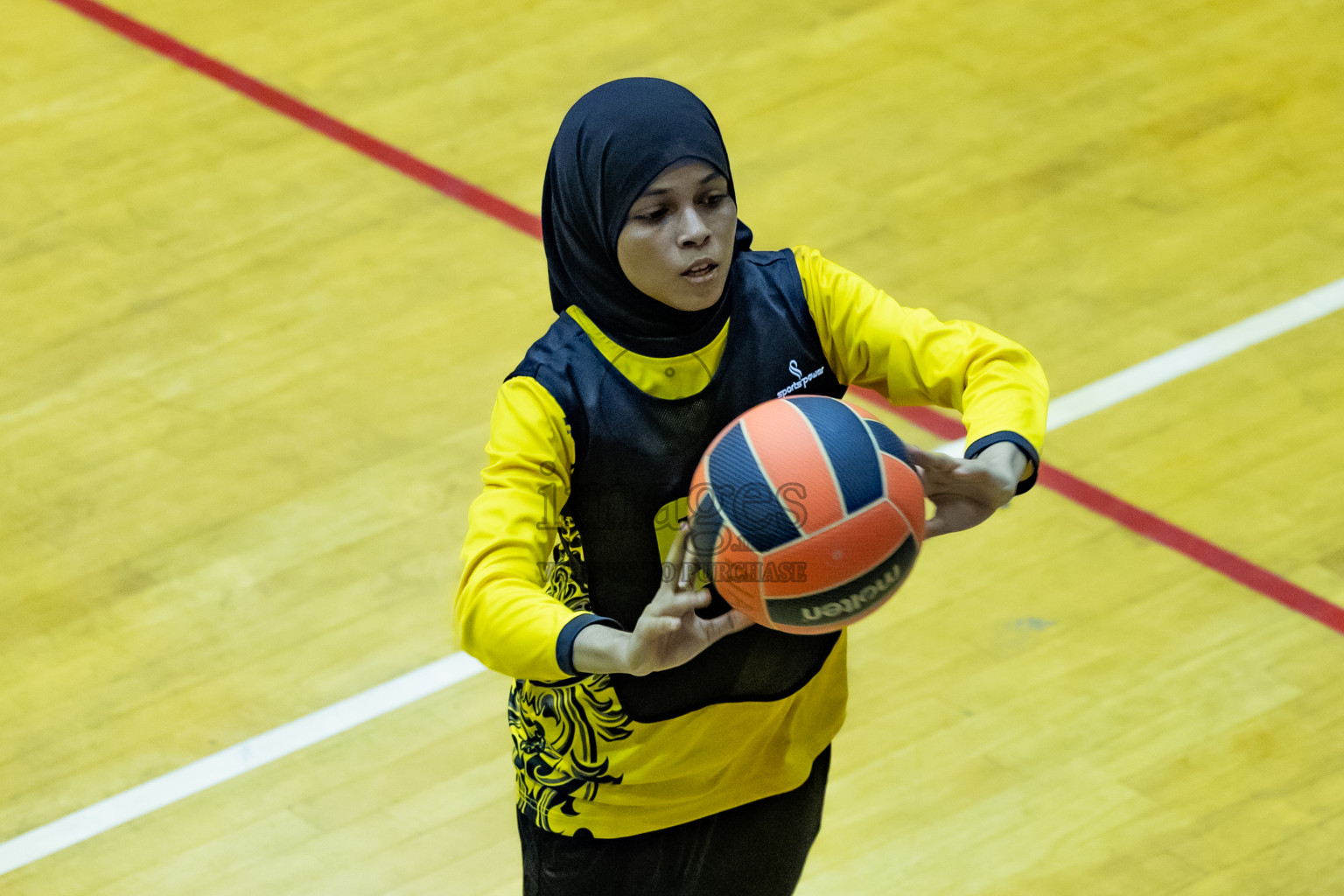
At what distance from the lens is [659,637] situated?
6.88 ft

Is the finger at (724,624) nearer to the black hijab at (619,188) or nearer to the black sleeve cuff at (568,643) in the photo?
the black sleeve cuff at (568,643)

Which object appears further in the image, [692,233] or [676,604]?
[692,233]

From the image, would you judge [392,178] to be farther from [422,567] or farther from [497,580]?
[497,580]

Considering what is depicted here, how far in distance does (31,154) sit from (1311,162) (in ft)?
14.4

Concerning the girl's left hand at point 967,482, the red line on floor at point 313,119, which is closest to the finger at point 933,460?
the girl's left hand at point 967,482

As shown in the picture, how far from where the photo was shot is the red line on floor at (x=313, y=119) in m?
5.70

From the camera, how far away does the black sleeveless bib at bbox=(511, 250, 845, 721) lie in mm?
2402

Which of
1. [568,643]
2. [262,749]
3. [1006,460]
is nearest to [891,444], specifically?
[1006,460]

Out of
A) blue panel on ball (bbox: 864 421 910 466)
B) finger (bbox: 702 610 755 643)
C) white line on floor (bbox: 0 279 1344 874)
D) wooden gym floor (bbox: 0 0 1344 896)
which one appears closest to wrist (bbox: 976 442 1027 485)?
blue panel on ball (bbox: 864 421 910 466)

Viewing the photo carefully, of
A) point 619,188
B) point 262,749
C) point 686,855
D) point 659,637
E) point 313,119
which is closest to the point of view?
point 659,637

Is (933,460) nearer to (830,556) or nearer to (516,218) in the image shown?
(830,556)

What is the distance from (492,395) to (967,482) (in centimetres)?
280

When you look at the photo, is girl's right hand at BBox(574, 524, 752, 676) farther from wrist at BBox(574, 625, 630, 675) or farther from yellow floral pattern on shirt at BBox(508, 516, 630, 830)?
yellow floral pattern on shirt at BBox(508, 516, 630, 830)

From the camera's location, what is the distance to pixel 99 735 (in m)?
4.09
